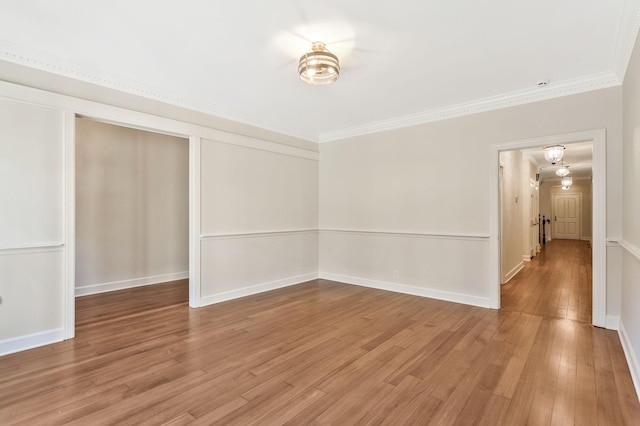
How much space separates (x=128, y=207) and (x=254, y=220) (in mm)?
2232

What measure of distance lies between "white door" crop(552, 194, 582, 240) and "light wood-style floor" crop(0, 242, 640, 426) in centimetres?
1232

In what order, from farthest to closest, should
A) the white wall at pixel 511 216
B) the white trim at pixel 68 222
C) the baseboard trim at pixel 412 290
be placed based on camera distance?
the white wall at pixel 511 216 < the baseboard trim at pixel 412 290 < the white trim at pixel 68 222

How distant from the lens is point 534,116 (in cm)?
386

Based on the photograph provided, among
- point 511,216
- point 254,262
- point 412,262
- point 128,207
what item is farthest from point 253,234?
point 511,216

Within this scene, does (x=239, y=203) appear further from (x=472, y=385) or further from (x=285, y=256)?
(x=472, y=385)

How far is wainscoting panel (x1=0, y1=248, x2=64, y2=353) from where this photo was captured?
2.83 metres

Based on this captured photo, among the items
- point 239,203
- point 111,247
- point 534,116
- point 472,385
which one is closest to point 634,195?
point 534,116

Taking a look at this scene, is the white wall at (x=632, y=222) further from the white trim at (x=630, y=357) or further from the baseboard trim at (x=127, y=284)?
the baseboard trim at (x=127, y=284)

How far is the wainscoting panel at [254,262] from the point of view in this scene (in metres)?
4.36

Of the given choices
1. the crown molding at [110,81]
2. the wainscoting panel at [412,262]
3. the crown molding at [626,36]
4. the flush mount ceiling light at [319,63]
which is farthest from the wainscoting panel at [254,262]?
the crown molding at [626,36]

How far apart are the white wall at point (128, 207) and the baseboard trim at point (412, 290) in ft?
9.79

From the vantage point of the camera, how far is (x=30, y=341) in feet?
9.60

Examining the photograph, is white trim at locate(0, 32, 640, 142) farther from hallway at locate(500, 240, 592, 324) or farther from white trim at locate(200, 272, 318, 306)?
hallway at locate(500, 240, 592, 324)

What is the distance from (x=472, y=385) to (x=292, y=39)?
310cm
